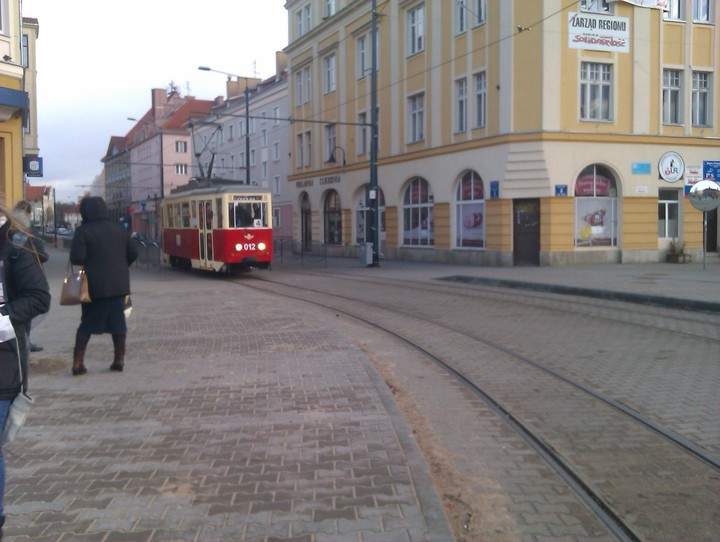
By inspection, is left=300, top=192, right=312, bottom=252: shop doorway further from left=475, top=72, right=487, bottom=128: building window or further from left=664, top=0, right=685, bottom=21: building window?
left=664, top=0, right=685, bottom=21: building window

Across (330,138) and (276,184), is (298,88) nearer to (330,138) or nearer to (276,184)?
(330,138)

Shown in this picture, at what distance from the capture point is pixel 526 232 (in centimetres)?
2695

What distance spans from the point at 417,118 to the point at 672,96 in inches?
418

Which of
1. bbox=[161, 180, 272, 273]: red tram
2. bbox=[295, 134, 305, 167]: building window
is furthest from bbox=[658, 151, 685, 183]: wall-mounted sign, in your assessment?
bbox=[295, 134, 305, 167]: building window

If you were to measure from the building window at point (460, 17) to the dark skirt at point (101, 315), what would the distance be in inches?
971

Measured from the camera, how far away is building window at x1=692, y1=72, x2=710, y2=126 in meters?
28.7

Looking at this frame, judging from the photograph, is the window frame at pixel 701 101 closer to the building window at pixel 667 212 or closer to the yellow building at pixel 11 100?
the building window at pixel 667 212

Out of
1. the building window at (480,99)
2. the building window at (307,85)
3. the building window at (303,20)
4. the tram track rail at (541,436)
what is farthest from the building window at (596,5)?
the building window at (303,20)

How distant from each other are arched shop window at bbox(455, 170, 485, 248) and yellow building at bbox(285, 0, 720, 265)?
70mm

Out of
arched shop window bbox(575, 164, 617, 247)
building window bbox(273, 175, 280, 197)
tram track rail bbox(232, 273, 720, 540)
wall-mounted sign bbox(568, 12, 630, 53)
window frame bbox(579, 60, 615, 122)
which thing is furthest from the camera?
building window bbox(273, 175, 280, 197)

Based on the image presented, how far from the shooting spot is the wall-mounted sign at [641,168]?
2734 centimetres

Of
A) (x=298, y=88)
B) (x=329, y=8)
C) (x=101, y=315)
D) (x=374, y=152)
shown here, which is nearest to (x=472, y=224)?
A: (x=374, y=152)

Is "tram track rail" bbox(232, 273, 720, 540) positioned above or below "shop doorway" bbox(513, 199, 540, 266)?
below

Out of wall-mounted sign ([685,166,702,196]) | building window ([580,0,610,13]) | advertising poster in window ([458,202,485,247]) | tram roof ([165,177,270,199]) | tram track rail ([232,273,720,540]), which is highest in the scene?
building window ([580,0,610,13])
